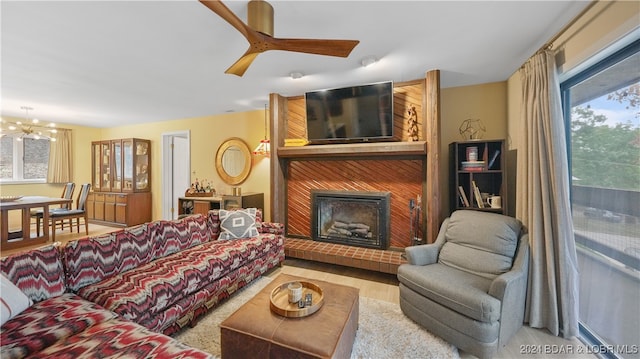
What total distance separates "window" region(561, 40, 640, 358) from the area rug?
108cm

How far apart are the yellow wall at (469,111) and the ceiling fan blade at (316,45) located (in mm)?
2019

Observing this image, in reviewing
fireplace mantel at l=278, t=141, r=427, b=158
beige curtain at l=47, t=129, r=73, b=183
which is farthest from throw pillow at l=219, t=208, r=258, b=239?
beige curtain at l=47, t=129, r=73, b=183

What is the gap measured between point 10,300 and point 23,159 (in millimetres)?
6176

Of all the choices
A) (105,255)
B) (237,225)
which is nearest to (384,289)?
(237,225)

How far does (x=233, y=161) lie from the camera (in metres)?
4.72

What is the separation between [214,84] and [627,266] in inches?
165

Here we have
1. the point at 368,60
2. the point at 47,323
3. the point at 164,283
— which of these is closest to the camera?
→ the point at 47,323

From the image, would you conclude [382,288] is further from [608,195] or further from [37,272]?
[37,272]

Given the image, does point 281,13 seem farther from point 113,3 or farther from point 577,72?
point 577,72

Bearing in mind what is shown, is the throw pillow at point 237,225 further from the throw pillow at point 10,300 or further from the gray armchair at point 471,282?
the gray armchair at point 471,282

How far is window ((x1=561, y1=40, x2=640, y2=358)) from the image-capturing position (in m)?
1.53

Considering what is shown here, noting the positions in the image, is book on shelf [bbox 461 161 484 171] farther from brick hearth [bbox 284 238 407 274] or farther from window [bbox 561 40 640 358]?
brick hearth [bbox 284 238 407 274]

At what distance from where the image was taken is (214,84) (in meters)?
3.24

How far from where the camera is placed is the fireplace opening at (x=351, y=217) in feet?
10.8
